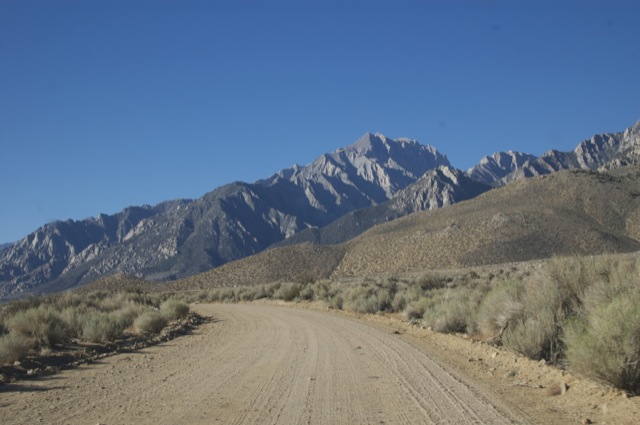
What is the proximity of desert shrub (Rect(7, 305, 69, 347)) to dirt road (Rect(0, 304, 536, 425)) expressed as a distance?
→ 260 centimetres

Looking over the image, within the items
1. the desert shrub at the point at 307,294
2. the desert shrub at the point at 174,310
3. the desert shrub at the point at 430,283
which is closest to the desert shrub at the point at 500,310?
the desert shrub at the point at 174,310

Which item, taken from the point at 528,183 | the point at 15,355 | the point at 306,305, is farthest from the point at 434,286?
the point at 528,183

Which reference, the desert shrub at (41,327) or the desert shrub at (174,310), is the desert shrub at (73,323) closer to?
the desert shrub at (41,327)

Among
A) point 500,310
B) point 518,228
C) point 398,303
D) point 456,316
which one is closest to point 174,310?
point 398,303

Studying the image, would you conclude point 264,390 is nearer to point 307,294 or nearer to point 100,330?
point 100,330

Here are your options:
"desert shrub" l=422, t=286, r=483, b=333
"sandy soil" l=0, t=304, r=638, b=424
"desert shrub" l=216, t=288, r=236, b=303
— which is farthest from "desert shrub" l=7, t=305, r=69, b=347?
"desert shrub" l=216, t=288, r=236, b=303

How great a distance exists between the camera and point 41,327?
14.6 meters

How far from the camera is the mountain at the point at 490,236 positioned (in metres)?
71.2

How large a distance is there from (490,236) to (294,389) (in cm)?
7124

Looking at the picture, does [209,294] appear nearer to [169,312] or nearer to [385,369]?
[169,312]

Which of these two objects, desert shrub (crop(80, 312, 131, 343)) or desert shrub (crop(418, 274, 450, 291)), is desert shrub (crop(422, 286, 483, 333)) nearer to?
desert shrub (crop(80, 312, 131, 343))

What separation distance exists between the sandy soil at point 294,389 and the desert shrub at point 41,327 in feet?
8.38

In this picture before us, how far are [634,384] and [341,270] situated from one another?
241ft

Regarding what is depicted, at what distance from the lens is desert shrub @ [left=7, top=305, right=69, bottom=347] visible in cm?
1439
